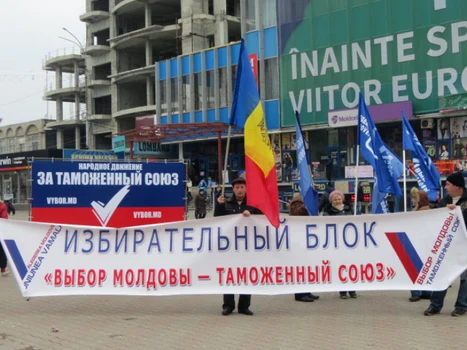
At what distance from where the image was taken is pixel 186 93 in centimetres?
3925

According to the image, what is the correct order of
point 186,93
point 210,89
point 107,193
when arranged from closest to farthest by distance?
point 107,193 → point 210,89 → point 186,93

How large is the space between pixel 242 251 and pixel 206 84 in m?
30.9

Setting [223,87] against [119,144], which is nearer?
[223,87]

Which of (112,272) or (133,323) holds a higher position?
(112,272)

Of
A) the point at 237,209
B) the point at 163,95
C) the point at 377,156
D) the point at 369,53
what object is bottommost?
the point at 237,209

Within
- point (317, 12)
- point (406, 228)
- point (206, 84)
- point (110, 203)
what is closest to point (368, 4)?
point (317, 12)

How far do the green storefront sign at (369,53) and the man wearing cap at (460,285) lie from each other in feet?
67.5

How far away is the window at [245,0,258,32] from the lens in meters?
34.4

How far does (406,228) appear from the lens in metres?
7.58

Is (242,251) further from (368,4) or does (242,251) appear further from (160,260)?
(368,4)

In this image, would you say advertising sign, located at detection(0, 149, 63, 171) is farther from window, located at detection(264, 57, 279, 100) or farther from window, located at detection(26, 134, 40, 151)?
window, located at detection(26, 134, 40, 151)

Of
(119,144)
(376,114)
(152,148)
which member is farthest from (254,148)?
(119,144)

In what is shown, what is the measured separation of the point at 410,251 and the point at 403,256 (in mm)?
Answer: 113

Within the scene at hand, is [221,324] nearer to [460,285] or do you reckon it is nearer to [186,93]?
[460,285]
